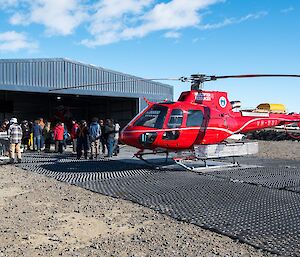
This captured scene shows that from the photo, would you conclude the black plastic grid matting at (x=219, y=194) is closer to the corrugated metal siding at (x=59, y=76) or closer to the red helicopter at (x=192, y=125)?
the red helicopter at (x=192, y=125)

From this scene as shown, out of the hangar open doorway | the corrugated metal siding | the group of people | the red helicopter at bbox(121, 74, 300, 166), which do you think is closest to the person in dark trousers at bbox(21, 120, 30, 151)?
the group of people

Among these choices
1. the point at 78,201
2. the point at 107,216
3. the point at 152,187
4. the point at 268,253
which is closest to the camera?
the point at 268,253

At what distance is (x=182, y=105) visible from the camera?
1112cm

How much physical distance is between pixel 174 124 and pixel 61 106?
21.3m

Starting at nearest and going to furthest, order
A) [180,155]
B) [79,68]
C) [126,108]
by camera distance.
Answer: [180,155] < [79,68] < [126,108]

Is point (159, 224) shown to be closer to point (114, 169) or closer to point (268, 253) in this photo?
point (268, 253)

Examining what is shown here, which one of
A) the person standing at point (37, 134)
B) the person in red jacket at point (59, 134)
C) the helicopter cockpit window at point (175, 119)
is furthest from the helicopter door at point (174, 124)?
the person standing at point (37, 134)

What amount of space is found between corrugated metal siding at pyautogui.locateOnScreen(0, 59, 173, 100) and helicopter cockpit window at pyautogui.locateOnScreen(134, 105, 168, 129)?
11.1 meters

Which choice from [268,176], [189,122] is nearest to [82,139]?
[189,122]

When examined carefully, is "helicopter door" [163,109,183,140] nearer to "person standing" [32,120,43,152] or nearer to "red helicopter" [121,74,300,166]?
"red helicopter" [121,74,300,166]

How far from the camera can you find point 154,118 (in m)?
10.8

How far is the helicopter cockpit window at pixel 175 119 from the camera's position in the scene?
10844mm

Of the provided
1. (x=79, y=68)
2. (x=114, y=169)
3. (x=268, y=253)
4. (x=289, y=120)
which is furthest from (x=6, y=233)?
(x=79, y=68)

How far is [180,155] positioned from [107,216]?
6885 millimetres
